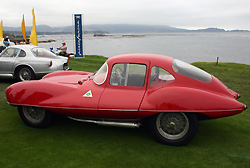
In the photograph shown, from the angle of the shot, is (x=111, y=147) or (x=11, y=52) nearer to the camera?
(x=111, y=147)

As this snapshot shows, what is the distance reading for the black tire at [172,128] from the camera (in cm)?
430

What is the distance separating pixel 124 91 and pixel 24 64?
625cm

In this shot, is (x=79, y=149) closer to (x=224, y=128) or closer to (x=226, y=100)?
(x=226, y=100)

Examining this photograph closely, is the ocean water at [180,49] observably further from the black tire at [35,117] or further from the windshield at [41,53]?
the black tire at [35,117]

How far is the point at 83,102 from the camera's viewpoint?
15.0 ft

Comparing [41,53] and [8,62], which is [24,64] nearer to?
[8,62]

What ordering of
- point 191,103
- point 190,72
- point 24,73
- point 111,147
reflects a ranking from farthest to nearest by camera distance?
point 24,73
point 190,72
point 111,147
point 191,103

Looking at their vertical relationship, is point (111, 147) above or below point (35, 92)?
below

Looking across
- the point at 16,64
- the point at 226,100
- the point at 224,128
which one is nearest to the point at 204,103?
the point at 226,100

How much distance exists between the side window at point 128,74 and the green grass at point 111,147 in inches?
43.4

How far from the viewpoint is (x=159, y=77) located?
460cm

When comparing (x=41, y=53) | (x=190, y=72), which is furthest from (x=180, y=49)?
(x=190, y=72)

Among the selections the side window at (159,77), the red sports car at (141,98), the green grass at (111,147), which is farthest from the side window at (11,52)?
the side window at (159,77)

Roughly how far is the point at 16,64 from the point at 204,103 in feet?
25.6
